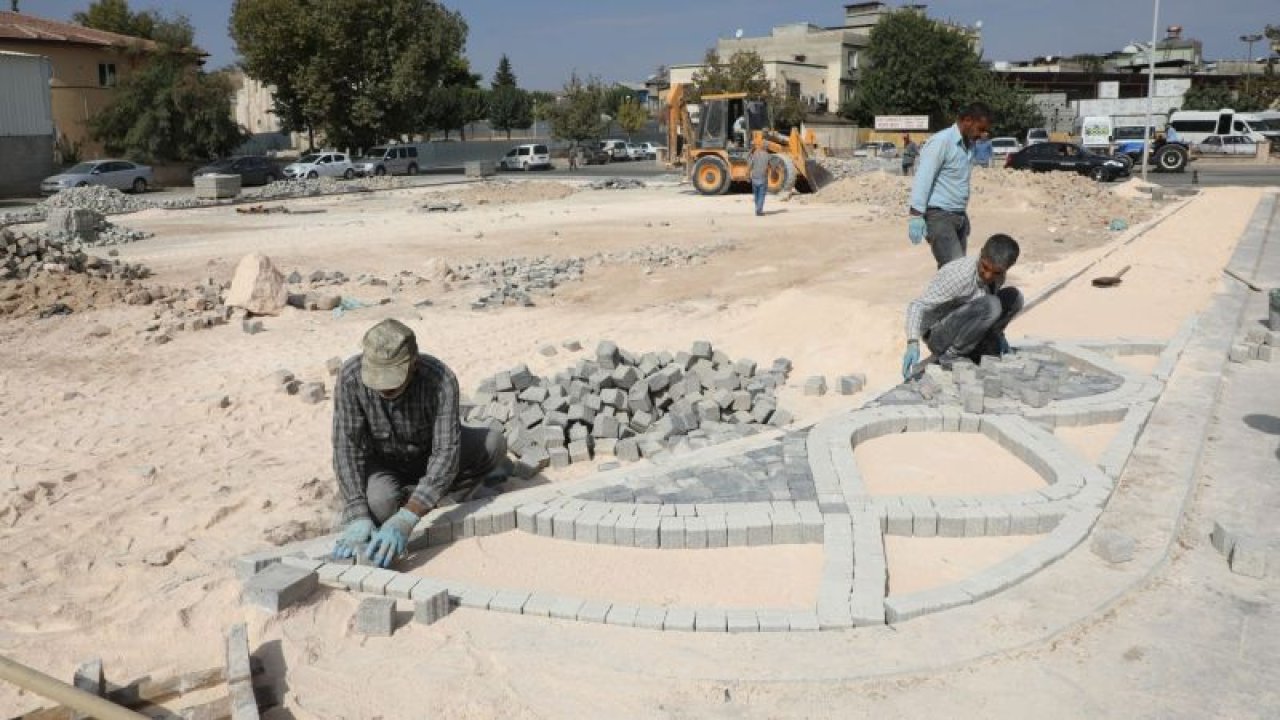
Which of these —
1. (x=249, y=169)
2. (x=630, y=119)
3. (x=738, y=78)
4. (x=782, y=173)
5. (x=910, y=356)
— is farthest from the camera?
(x=630, y=119)

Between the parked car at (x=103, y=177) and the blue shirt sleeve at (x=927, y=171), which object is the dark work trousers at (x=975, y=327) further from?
the parked car at (x=103, y=177)

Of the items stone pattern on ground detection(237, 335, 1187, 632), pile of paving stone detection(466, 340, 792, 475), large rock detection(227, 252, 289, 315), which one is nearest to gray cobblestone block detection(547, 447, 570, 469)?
pile of paving stone detection(466, 340, 792, 475)

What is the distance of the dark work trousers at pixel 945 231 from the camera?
706 centimetres

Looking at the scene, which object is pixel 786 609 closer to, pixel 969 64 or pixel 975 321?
pixel 975 321

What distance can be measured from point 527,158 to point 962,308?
38312 millimetres

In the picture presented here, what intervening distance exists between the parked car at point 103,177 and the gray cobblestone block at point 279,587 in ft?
95.4

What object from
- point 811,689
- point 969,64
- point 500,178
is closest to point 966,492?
point 811,689

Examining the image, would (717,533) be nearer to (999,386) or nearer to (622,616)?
(622,616)

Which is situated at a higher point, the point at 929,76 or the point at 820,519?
the point at 929,76

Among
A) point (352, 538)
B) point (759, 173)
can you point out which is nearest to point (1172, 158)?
point (759, 173)

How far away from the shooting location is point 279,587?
12.0 ft

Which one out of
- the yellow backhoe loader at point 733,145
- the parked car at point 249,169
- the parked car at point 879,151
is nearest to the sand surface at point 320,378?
the yellow backhoe loader at point 733,145

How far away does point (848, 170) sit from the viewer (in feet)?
97.6

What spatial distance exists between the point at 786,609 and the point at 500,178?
34.8 metres
